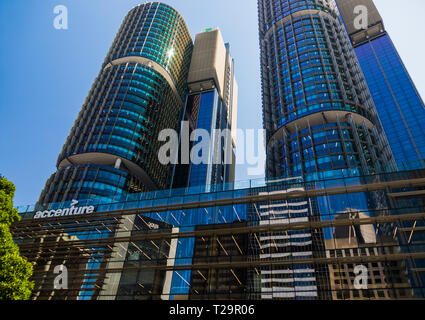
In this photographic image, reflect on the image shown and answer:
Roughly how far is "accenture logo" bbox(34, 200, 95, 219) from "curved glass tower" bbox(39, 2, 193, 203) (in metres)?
38.3

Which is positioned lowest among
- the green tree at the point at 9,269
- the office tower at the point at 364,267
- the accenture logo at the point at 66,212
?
the green tree at the point at 9,269

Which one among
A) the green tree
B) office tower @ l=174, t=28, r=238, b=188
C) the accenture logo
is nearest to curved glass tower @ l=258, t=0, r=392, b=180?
office tower @ l=174, t=28, r=238, b=188

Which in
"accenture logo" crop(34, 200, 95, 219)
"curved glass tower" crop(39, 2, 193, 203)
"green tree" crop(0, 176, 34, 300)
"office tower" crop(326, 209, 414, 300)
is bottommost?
"green tree" crop(0, 176, 34, 300)

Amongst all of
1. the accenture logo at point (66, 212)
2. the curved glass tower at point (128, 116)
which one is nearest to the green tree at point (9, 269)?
the accenture logo at point (66, 212)

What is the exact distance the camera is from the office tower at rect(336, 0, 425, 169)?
94062 mm

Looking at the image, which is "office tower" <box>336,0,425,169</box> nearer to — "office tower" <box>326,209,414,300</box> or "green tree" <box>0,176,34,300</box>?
"office tower" <box>326,209,414,300</box>

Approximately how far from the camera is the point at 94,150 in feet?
300

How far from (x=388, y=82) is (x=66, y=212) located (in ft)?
358

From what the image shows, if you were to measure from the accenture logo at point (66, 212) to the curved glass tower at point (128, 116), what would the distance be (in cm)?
3827

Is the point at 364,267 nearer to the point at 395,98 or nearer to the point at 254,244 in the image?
the point at 254,244

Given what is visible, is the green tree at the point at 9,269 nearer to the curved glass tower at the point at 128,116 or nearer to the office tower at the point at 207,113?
the curved glass tower at the point at 128,116

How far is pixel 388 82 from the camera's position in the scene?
360 ft

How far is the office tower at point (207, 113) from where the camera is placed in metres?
125
